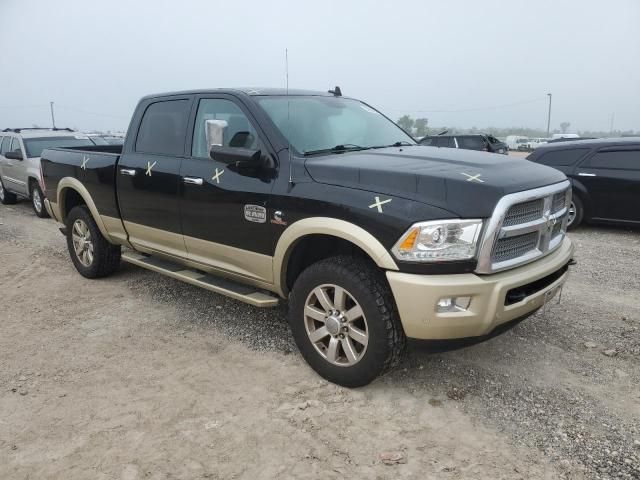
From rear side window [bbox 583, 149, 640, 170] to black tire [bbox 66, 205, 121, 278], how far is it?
24.0 ft

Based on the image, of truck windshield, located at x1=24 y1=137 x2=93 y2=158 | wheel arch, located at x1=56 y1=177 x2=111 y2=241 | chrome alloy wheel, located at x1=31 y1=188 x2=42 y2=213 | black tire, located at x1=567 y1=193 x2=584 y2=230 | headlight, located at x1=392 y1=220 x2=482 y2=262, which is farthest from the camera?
truck windshield, located at x1=24 y1=137 x2=93 y2=158

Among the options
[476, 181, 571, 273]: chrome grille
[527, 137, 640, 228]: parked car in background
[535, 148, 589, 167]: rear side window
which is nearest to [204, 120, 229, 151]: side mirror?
[476, 181, 571, 273]: chrome grille

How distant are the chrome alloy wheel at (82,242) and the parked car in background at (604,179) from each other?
23.2 ft

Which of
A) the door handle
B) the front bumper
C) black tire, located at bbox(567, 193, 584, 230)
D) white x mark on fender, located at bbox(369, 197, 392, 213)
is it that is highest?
the door handle

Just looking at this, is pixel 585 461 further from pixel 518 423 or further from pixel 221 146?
pixel 221 146

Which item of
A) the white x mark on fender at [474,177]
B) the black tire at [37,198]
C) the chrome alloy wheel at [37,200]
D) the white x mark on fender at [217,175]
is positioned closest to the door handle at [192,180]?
the white x mark on fender at [217,175]

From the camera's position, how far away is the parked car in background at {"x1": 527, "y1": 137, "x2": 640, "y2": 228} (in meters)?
7.88

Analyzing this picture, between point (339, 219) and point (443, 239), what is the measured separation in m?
0.67

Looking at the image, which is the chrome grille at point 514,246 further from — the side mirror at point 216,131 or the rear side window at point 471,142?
the rear side window at point 471,142

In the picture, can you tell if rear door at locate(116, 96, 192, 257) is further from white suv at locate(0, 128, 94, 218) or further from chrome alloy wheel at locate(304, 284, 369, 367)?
white suv at locate(0, 128, 94, 218)

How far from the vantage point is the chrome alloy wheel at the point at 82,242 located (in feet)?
18.9

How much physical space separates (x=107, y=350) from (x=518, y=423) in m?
3.01

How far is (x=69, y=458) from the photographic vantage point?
272 cm

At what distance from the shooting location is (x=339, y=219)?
3150 millimetres
